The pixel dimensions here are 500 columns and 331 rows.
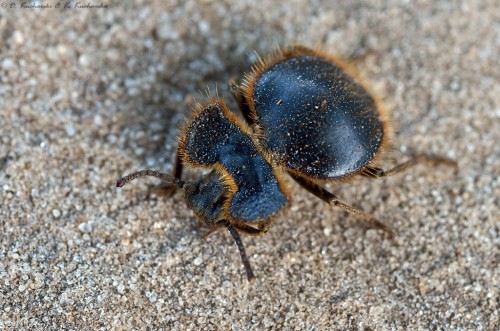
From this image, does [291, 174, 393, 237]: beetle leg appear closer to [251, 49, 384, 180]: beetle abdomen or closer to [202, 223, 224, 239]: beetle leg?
[251, 49, 384, 180]: beetle abdomen

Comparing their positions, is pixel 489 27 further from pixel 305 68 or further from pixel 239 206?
pixel 239 206

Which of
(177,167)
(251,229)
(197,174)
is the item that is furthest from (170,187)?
(251,229)

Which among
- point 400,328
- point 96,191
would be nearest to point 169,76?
point 96,191

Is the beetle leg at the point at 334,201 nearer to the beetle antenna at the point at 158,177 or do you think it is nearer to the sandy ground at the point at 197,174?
the sandy ground at the point at 197,174

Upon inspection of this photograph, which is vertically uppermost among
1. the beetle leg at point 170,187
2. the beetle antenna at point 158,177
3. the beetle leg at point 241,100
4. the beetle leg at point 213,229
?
the beetle leg at point 241,100

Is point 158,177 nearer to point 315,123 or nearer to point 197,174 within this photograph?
point 197,174

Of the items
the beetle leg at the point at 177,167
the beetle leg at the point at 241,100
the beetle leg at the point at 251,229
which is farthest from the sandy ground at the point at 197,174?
the beetle leg at the point at 241,100

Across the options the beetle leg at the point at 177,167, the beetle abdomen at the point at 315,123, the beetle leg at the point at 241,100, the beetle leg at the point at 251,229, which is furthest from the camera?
the beetle leg at the point at 241,100

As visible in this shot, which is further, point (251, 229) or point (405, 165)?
point (405, 165)
